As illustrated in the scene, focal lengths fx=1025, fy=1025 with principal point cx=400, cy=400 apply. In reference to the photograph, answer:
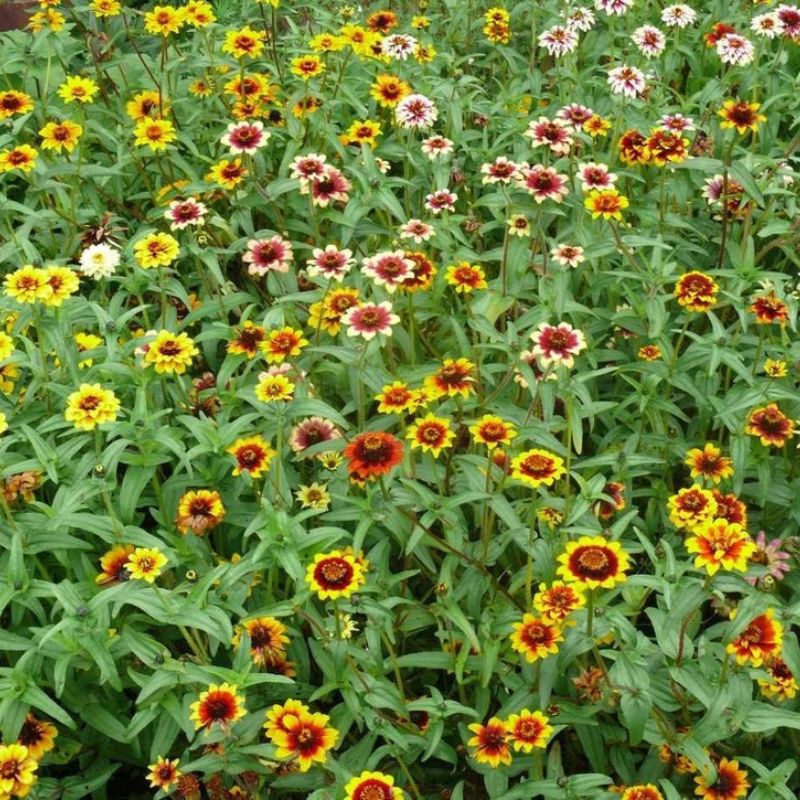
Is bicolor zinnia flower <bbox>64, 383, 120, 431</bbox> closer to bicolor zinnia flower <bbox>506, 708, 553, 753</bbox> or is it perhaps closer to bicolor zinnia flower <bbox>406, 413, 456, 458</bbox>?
bicolor zinnia flower <bbox>406, 413, 456, 458</bbox>

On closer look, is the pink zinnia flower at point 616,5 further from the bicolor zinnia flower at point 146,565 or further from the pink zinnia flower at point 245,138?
the bicolor zinnia flower at point 146,565

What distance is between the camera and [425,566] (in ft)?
8.61

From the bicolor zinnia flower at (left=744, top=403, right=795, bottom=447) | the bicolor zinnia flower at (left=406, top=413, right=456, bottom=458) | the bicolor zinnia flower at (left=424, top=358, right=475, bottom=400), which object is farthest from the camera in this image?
the bicolor zinnia flower at (left=744, top=403, right=795, bottom=447)


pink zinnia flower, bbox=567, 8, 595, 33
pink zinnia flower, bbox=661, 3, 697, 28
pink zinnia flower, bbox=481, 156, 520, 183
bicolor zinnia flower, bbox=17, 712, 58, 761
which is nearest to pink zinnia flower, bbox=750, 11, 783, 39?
pink zinnia flower, bbox=661, 3, 697, 28

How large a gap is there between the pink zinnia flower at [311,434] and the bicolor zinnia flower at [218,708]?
2.45 ft

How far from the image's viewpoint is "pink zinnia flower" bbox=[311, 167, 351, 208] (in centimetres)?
333

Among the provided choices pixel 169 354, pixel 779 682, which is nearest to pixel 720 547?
pixel 779 682

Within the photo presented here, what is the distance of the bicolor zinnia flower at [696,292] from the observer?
9.39 ft

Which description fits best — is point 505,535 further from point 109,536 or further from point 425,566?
point 109,536

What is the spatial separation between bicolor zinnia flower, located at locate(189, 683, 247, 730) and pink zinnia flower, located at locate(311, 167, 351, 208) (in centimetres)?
175

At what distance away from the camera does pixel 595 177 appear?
10.5 ft

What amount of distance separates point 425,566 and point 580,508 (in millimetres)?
466

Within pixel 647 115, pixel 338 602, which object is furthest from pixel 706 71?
pixel 338 602

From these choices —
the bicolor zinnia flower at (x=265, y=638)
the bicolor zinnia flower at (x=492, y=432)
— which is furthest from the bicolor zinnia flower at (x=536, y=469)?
the bicolor zinnia flower at (x=265, y=638)
